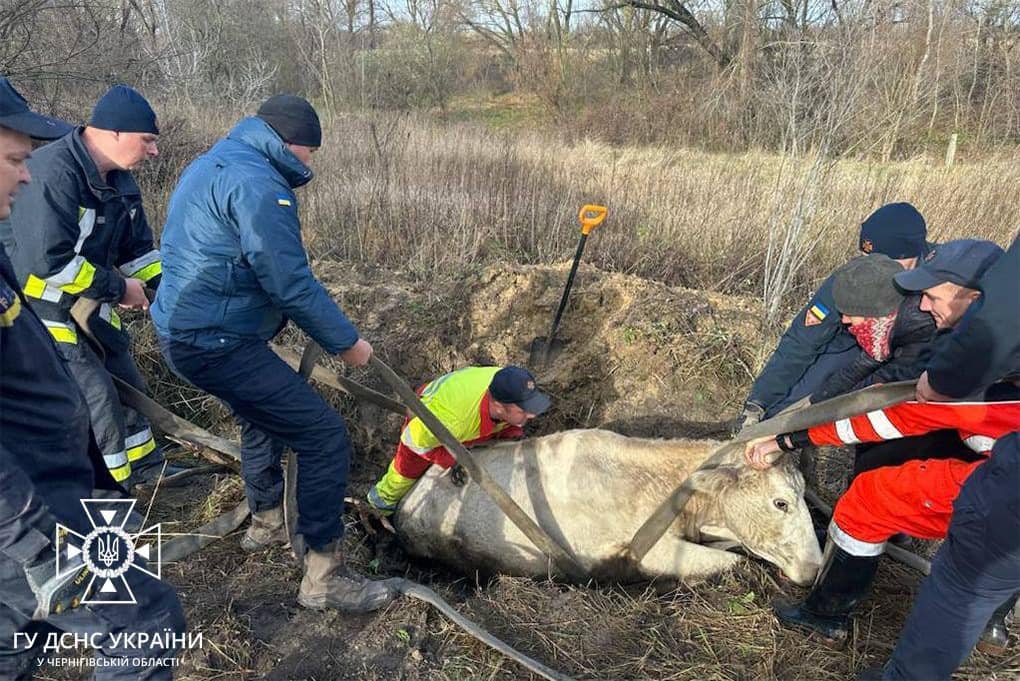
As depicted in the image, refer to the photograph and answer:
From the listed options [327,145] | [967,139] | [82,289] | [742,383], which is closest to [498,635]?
[82,289]

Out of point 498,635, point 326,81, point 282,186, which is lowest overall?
point 498,635

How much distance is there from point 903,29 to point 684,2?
1301 centimetres

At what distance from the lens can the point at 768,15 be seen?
11070 millimetres

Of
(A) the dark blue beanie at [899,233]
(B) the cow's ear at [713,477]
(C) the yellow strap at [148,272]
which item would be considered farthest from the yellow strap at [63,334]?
(A) the dark blue beanie at [899,233]

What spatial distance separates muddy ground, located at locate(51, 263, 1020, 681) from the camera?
2.90 m

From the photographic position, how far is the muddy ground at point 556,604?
2896mm

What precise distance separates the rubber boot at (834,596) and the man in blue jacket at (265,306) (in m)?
2.09

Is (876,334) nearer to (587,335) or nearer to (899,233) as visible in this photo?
(899,233)

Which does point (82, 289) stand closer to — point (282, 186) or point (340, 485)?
point (282, 186)

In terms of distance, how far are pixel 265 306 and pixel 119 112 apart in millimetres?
1493

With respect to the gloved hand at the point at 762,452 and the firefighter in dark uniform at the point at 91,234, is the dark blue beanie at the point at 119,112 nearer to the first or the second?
the firefighter in dark uniform at the point at 91,234

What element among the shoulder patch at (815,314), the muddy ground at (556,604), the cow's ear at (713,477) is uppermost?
the shoulder patch at (815,314)

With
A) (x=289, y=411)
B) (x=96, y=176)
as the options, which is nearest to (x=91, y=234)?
(x=96, y=176)

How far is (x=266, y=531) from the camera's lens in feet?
12.3
